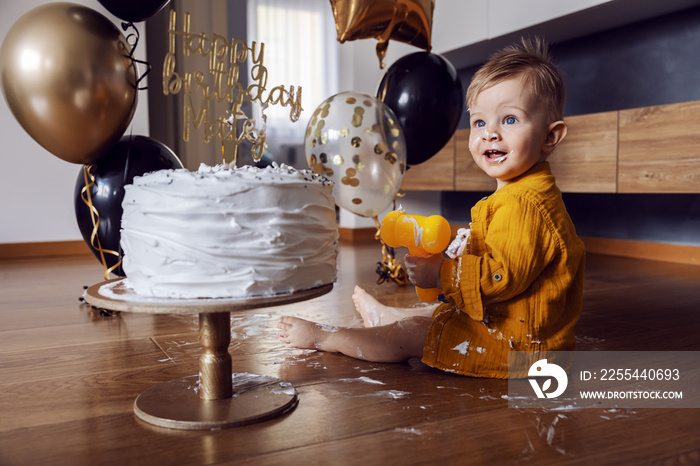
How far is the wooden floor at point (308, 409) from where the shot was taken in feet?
2.77

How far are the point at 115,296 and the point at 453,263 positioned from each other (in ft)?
1.96

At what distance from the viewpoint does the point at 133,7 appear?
1.67m

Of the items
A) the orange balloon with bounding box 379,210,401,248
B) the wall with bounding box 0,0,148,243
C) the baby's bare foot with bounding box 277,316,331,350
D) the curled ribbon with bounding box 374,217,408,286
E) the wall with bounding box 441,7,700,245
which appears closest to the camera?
the orange balloon with bounding box 379,210,401,248

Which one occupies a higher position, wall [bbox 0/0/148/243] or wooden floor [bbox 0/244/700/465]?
wall [bbox 0/0/148/243]

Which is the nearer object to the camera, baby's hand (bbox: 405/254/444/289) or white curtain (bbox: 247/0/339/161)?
baby's hand (bbox: 405/254/444/289)

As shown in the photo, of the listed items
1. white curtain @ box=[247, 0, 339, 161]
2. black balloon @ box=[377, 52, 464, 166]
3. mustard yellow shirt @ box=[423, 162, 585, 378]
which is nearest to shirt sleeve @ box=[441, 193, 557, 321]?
mustard yellow shirt @ box=[423, 162, 585, 378]

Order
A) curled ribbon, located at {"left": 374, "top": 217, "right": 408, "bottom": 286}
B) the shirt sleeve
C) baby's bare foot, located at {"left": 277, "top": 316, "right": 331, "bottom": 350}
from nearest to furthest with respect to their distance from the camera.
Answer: the shirt sleeve, baby's bare foot, located at {"left": 277, "top": 316, "right": 331, "bottom": 350}, curled ribbon, located at {"left": 374, "top": 217, "right": 408, "bottom": 286}

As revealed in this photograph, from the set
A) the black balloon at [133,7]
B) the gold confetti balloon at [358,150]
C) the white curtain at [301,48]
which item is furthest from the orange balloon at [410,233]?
the white curtain at [301,48]

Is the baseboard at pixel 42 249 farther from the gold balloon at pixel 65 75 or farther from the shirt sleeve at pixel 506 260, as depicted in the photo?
the shirt sleeve at pixel 506 260

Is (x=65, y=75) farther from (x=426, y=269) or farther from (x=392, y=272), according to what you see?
(x=392, y=272)

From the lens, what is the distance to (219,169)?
1.01 meters

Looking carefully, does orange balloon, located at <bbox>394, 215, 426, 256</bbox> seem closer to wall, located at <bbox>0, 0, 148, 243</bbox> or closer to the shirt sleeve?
the shirt sleeve

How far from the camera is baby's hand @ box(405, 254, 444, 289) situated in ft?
3.73

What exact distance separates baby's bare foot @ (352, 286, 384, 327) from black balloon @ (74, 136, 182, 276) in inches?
28.0
